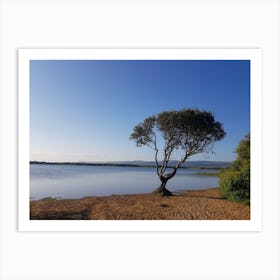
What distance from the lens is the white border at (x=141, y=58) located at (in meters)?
3.75

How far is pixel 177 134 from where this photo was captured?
4.79 meters

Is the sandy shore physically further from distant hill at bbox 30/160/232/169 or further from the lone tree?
distant hill at bbox 30/160/232/169

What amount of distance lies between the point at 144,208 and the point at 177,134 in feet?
4.80

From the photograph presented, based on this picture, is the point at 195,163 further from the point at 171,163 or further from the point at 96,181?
the point at 96,181

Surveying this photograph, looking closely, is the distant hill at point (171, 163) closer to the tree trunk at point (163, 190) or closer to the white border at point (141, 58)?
the tree trunk at point (163, 190)

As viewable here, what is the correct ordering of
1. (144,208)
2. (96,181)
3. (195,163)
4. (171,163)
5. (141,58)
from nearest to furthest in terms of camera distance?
(141,58)
(144,208)
(96,181)
(195,163)
(171,163)

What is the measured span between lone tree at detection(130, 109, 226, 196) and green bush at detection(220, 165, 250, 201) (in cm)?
59

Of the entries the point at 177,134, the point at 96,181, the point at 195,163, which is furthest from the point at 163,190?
the point at 96,181

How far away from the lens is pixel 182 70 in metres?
4.03

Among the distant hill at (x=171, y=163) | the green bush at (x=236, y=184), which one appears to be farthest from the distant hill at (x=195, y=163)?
the green bush at (x=236, y=184)

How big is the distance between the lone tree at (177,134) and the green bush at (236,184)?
0.59 meters

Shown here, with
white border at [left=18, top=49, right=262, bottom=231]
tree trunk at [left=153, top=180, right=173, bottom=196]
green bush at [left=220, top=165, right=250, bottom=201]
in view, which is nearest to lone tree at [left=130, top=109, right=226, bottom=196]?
tree trunk at [left=153, top=180, right=173, bottom=196]
